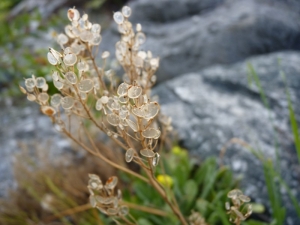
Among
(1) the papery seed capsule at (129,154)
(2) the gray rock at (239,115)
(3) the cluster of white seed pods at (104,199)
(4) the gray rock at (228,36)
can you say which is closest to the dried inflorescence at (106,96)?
(1) the papery seed capsule at (129,154)

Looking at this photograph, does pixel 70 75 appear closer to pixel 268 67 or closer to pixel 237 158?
pixel 237 158

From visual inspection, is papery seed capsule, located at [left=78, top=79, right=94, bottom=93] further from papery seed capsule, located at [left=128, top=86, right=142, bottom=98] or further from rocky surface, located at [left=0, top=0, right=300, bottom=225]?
rocky surface, located at [left=0, top=0, right=300, bottom=225]

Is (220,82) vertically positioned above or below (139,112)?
below

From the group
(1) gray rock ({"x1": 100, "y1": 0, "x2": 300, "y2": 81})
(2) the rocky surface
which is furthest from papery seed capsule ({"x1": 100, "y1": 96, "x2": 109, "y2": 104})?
(1) gray rock ({"x1": 100, "y1": 0, "x2": 300, "y2": 81})

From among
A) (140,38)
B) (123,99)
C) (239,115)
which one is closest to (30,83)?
(123,99)

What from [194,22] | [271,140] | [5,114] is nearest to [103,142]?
[271,140]

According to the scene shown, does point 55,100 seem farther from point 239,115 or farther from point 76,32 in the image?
point 239,115
